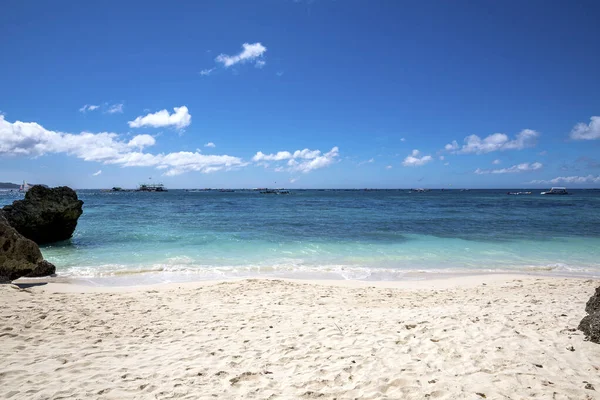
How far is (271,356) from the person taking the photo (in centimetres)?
503

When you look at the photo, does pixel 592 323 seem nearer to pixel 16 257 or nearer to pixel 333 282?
pixel 333 282

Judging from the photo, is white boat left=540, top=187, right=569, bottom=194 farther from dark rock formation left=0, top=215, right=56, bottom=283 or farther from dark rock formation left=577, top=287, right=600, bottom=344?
dark rock formation left=0, top=215, right=56, bottom=283

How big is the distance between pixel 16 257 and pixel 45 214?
9902 mm

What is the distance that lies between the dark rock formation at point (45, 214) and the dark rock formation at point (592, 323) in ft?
77.2

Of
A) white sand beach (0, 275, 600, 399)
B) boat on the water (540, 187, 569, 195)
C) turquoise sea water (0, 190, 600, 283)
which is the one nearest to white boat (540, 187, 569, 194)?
boat on the water (540, 187, 569, 195)

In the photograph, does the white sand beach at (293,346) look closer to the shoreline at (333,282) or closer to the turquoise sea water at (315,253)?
the shoreline at (333,282)

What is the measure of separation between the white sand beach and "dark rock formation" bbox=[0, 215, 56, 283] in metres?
1.95

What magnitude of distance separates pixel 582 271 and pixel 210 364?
15031 mm

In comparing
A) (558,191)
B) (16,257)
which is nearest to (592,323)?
(16,257)

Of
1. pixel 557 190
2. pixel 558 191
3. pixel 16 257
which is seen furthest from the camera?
pixel 557 190

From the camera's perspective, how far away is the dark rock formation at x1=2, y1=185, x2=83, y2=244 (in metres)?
17.5

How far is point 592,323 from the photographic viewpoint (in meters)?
5.40

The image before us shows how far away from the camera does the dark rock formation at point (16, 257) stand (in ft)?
32.2

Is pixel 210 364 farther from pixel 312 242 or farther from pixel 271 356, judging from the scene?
pixel 312 242
